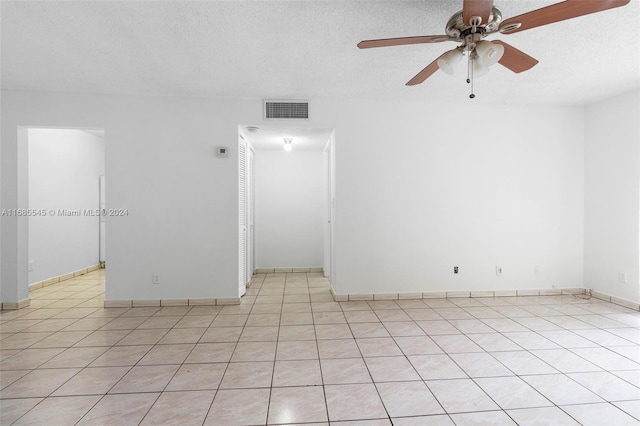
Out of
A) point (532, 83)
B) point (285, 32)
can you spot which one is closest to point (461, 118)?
point (532, 83)

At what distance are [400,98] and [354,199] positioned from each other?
1.40m

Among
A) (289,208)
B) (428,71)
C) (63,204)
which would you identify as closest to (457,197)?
(428,71)

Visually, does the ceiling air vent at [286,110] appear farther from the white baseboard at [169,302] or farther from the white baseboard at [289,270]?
the white baseboard at [289,270]

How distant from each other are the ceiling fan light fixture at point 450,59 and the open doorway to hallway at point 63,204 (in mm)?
4580

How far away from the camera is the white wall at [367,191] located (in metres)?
3.92

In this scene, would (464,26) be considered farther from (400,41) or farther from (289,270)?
(289,270)

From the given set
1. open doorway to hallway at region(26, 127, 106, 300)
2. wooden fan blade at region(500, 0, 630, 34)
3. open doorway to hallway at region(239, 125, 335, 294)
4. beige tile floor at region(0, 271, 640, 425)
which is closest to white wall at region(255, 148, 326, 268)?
open doorway to hallway at region(239, 125, 335, 294)

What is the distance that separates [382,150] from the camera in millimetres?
4227

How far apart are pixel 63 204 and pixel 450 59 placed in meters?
6.14

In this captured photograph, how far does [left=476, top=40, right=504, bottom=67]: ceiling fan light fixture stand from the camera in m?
1.98

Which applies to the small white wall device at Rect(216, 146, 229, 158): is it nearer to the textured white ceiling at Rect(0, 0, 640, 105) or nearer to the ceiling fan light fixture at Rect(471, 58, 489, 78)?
the textured white ceiling at Rect(0, 0, 640, 105)

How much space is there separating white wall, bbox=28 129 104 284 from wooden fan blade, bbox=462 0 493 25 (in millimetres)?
5812

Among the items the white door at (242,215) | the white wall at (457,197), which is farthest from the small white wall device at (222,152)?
the white wall at (457,197)

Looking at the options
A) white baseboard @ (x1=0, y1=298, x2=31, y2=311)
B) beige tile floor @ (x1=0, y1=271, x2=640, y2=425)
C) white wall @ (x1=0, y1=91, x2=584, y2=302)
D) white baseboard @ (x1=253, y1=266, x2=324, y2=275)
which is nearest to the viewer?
beige tile floor @ (x1=0, y1=271, x2=640, y2=425)
